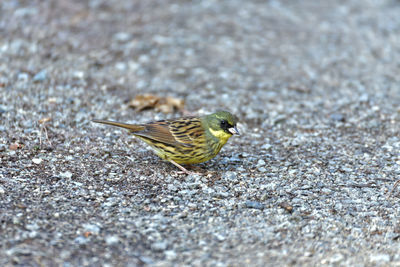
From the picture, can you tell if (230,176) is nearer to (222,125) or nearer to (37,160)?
(222,125)

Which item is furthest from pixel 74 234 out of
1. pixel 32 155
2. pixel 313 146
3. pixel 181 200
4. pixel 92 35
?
pixel 92 35

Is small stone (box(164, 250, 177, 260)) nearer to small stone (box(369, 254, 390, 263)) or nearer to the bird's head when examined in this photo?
small stone (box(369, 254, 390, 263))

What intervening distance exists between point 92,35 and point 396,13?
8.44 metres

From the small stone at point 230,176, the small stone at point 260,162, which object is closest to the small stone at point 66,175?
the small stone at point 230,176

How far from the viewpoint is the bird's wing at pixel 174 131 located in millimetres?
5828

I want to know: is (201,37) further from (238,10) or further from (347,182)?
(347,182)

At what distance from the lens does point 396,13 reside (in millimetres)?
13477

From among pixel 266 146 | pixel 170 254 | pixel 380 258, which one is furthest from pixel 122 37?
pixel 380 258

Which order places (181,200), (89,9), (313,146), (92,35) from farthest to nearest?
1. (89,9)
2. (92,35)
3. (313,146)
4. (181,200)

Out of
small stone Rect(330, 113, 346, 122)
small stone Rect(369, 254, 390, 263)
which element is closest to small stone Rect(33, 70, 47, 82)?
small stone Rect(330, 113, 346, 122)

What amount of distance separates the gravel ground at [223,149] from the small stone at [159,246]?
16 millimetres

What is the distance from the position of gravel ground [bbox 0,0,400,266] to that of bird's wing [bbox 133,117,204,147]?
0.43 metres

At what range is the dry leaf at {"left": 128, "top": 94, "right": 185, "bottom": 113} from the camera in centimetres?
789

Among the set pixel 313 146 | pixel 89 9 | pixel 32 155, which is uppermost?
pixel 89 9
